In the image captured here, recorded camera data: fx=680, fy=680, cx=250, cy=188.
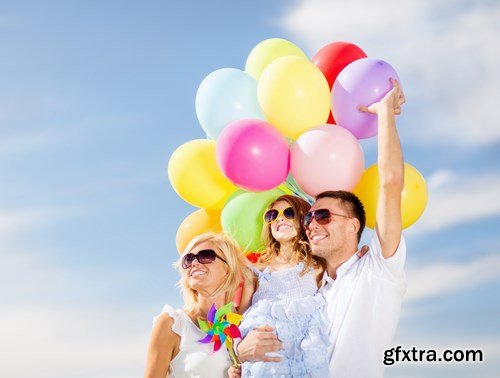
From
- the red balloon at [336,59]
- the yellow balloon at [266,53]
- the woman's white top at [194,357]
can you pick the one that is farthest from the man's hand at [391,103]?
the woman's white top at [194,357]

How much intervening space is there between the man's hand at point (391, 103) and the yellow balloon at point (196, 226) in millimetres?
1791

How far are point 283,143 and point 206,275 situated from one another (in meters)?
1.42

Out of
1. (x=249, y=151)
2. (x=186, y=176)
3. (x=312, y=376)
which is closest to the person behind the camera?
(x=312, y=376)

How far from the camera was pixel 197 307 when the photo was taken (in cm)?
521

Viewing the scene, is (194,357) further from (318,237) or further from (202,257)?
(318,237)

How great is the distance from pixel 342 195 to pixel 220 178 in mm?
1324

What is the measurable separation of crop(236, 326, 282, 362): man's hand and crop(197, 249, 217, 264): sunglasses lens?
0.64 m

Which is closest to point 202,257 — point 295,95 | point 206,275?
point 206,275

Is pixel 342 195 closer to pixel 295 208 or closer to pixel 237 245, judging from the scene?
pixel 295 208

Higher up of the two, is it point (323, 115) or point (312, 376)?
point (323, 115)

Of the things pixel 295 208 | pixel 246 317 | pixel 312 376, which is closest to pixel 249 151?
pixel 295 208

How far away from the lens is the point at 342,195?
5527mm

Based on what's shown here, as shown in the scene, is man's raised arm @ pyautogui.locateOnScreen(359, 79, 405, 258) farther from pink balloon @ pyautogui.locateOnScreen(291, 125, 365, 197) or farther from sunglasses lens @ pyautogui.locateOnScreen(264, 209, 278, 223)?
sunglasses lens @ pyautogui.locateOnScreen(264, 209, 278, 223)

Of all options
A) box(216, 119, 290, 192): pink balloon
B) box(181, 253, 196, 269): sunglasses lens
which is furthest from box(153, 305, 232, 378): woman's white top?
box(216, 119, 290, 192): pink balloon
